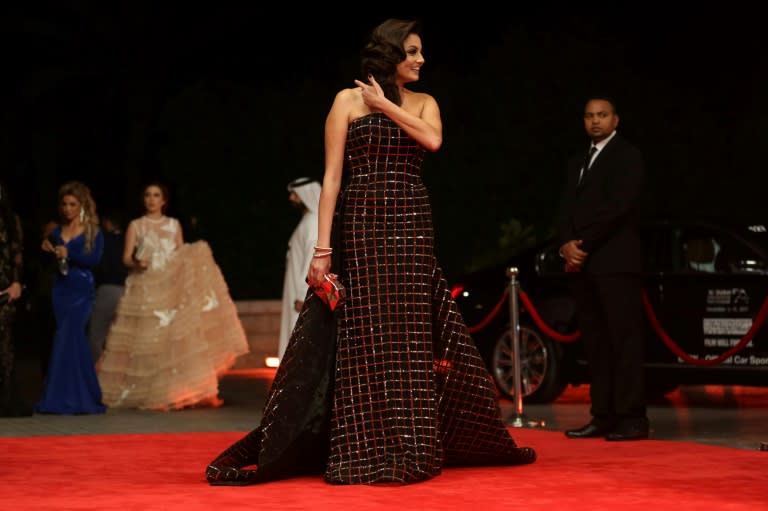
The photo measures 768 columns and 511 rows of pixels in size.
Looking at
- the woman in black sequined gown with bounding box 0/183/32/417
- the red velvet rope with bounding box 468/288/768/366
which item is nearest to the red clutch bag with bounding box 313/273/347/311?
the red velvet rope with bounding box 468/288/768/366

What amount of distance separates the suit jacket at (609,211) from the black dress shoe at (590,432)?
100 cm

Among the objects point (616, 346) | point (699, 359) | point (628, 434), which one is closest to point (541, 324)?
point (699, 359)

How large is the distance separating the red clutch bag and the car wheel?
5840mm

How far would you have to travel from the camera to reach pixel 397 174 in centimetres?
812

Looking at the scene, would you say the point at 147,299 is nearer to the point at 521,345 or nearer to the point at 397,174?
the point at 521,345

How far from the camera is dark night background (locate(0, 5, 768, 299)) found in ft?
71.9

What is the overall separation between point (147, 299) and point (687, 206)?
34.4 ft

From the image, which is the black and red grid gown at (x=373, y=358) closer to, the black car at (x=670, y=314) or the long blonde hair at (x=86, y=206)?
the black car at (x=670, y=314)

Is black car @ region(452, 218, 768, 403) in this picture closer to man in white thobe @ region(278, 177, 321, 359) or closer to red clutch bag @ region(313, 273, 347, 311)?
man in white thobe @ region(278, 177, 321, 359)

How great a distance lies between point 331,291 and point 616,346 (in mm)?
3097

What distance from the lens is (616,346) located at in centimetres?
1051

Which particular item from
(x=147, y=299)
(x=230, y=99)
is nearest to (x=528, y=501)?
(x=147, y=299)

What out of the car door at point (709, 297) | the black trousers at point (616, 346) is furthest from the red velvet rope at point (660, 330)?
the black trousers at point (616, 346)

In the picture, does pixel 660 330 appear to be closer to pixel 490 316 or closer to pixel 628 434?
pixel 490 316
